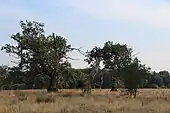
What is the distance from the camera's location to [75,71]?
52969mm

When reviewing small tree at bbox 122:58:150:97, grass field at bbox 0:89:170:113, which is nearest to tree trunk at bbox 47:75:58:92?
small tree at bbox 122:58:150:97

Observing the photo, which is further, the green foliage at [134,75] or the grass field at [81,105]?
the green foliage at [134,75]

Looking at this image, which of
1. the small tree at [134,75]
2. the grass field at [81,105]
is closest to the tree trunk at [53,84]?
the small tree at [134,75]

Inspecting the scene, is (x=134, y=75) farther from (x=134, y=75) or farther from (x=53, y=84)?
(x=53, y=84)

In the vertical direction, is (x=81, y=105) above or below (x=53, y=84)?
below

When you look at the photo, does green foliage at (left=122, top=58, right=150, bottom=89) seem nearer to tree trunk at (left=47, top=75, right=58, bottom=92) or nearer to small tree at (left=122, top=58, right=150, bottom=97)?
small tree at (left=122, top=58, right=150, bottom=97)

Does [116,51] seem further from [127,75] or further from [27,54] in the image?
[127,75]

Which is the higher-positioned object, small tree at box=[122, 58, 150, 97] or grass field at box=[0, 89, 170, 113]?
small tree at box=[122, 58, 150, 97]

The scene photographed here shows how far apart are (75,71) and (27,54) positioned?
277 inches

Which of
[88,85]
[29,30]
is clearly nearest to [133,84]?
[88,85]

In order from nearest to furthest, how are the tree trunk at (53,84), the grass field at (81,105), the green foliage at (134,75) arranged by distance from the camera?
the grass field at (81,105) → the green foliage at (134,75) → the tree trunk at (53,84)

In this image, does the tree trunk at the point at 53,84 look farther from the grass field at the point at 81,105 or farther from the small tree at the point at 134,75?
the grass field at the point at 81,105

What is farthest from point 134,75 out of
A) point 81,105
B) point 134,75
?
point 81,105

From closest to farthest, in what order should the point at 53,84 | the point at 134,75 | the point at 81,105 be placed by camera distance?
the point at 81,105 < the point at 134,75 < the point at 53,84
